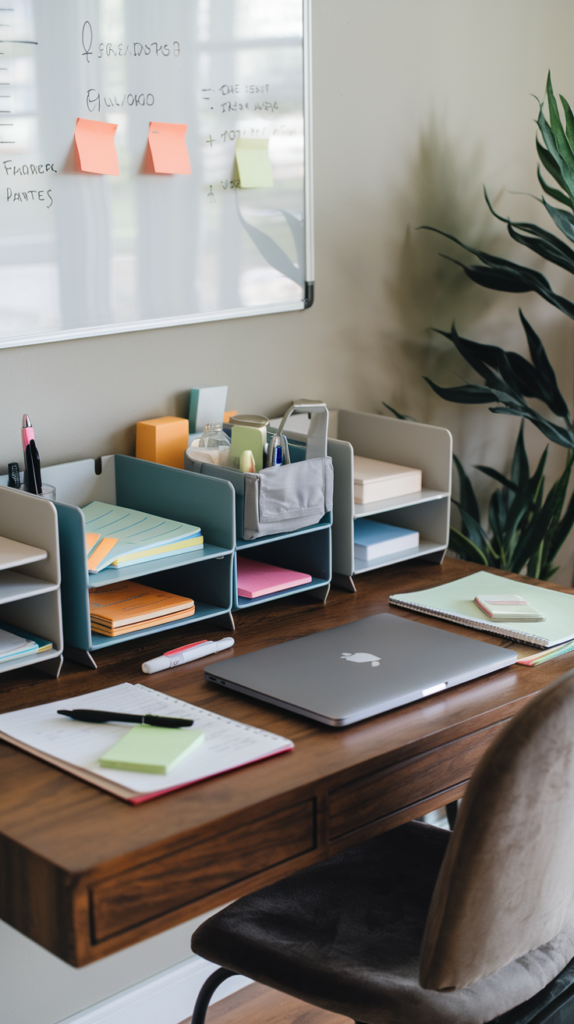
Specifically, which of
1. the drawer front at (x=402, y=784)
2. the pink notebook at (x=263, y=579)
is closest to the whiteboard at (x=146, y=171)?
the pink notebook at (x=263, y=579)

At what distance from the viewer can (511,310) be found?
8.01ft

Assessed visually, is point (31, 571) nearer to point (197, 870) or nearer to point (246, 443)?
point (246, 443)

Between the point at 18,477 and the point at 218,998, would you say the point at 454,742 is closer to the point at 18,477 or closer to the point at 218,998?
the point at 18,477

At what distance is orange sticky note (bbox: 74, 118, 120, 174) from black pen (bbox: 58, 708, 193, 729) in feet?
2.89

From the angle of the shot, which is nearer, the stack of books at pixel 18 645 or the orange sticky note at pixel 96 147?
the stack of books at pixel 18 645

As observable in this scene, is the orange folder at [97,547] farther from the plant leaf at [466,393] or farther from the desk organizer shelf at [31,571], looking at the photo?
the plant leaf at [466,393]

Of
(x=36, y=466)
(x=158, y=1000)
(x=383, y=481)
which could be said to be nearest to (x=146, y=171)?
(x=36, y=466)

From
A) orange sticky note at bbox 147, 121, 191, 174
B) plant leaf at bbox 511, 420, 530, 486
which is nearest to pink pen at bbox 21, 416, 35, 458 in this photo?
orange sticky note at bbox 147, 121, 191, 174

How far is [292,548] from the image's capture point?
1.66 m

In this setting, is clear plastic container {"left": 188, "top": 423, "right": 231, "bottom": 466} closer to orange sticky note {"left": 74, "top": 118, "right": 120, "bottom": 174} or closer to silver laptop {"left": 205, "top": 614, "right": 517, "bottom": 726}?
silver laptop {"left": 205, "top": 614, "right": 517, "bottom": 726}

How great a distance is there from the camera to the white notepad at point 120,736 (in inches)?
39.9

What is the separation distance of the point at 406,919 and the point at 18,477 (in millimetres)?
831

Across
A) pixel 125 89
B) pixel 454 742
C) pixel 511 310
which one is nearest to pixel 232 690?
pixel 454 742

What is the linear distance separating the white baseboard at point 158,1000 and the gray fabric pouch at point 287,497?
848 millimetres
